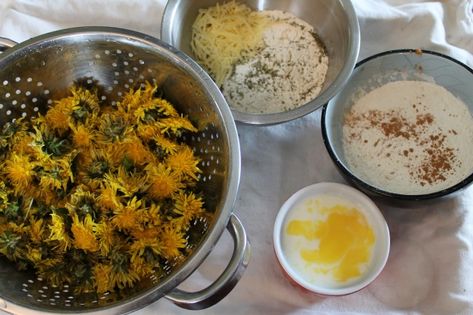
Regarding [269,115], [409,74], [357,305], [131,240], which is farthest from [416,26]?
[131,240]

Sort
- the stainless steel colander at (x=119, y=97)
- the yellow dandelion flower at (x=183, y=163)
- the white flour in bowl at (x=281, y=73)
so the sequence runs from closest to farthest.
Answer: the stainless steel colander at (x=119, y=97) → the yellow dandelion flower at (x=183, y=163) → the white flour in bowl at (x=281, y=73)

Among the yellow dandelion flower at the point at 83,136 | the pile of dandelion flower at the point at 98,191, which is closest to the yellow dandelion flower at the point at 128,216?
the pile of dandelion flower at the point at 98,191

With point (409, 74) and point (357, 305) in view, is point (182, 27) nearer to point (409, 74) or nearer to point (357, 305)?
point (409, 74)

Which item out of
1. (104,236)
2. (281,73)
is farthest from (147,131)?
(281,73)

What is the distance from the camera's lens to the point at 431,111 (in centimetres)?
80

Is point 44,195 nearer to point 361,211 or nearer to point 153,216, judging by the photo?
point 153,216

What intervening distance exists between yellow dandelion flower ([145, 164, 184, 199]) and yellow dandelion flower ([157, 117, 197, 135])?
0.16 feet

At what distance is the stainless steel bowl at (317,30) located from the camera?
721 millimetres

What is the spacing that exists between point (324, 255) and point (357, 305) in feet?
0.27

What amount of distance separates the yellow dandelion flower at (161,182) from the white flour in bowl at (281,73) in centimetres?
16

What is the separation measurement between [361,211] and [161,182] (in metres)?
0.26

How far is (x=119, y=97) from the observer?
75 cm

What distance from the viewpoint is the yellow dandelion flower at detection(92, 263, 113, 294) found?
0.64 m

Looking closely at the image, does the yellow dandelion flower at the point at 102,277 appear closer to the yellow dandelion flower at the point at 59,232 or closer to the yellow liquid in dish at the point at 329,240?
the yellow dandelion flower at the point at 59,232
